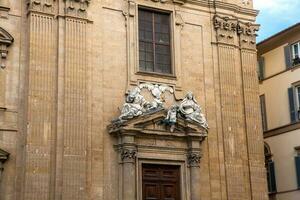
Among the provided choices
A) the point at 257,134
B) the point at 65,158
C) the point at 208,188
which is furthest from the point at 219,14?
the point at 65,158

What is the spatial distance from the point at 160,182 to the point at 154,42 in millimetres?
5499

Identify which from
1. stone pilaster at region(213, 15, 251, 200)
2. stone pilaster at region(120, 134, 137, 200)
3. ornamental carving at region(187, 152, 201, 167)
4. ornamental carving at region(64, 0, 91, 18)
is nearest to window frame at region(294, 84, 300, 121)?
stone pilaster at region(213, 15, 251, 200)

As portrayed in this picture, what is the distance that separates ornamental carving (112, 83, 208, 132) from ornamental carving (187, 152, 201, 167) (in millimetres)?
1118

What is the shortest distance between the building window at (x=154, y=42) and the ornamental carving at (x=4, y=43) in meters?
5.06

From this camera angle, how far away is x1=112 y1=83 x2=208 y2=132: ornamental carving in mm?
22484

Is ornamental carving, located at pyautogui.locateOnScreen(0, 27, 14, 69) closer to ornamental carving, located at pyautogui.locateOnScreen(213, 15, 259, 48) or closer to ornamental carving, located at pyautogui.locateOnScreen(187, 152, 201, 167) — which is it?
ornamental carving, located at pyautogui.locateOnScreen(187, 152, 201, 167)

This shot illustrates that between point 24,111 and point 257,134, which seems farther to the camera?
point 257,134

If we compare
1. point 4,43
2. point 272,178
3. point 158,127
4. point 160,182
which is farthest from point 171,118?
point 272,178

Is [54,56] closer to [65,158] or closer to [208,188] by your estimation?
[65,158]

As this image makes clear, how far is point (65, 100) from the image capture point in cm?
2180

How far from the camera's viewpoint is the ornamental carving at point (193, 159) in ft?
76.5

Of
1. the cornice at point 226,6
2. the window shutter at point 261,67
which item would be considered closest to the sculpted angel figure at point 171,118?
the cornice at point 226,6

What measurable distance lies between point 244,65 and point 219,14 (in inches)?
92.7

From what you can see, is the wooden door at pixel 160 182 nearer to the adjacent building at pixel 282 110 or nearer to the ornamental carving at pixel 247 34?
the ornamental carving at pixel 247 34
